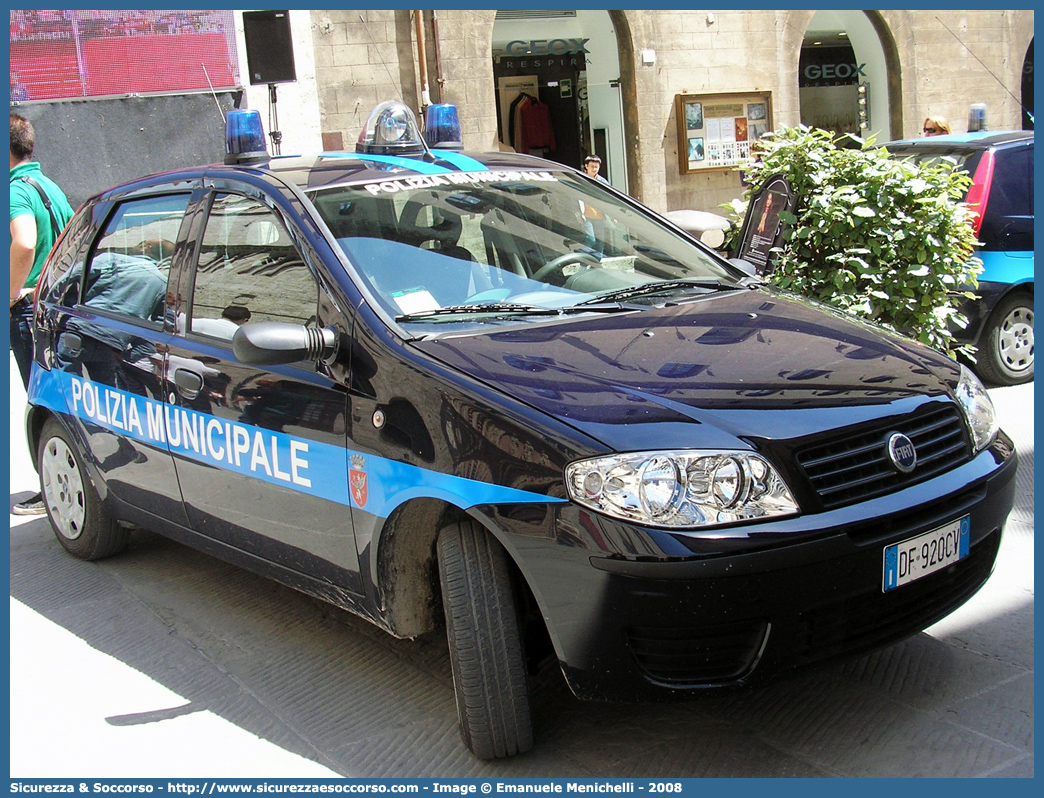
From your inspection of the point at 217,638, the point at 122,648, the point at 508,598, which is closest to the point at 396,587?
the point at 508,598

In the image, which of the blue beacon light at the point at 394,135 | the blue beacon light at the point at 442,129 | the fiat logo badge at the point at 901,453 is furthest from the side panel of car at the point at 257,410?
the fiat logo badge at the point at 901,453

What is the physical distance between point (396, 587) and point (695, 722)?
96 cm

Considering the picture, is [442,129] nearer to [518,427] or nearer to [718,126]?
[518,427]

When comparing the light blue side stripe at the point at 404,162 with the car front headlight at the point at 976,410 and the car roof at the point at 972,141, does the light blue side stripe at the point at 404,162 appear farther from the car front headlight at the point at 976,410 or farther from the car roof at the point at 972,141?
the car roof at the point at 972,141

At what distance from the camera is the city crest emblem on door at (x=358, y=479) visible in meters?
3.16

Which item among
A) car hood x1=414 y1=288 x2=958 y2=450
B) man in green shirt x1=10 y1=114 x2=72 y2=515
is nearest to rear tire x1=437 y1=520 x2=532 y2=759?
car hood x1=414 y1=288 x2=958 y2=450

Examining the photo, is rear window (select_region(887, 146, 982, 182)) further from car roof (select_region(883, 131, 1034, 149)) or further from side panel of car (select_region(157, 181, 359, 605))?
side panel of car (select_region(157, 181, 359, 605))

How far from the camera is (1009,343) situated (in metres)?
7.44

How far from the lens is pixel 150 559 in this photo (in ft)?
16.7

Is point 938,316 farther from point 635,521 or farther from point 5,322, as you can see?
point 5,322

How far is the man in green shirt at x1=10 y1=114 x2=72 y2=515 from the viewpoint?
5.81m

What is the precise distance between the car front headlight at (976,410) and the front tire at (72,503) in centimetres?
355

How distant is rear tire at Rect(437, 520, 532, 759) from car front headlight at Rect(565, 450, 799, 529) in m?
0.40

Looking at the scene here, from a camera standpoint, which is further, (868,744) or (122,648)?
(122,648)
